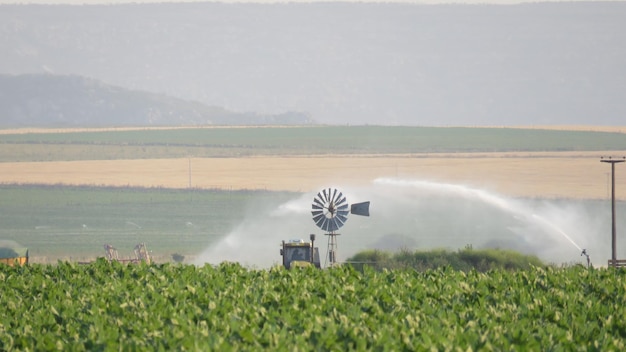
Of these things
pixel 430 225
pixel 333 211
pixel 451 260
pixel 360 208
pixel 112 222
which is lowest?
pixel 451 260

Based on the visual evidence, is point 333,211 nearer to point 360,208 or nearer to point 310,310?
point 360,208

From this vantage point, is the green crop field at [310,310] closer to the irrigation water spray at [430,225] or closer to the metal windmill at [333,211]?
the metal windmill at [333,211]

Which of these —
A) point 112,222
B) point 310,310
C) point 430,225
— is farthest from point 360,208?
point 112,222

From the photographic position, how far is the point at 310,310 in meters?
40.2

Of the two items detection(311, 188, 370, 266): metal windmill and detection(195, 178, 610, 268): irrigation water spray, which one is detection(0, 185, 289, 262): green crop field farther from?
detection(311, 188, 370, 266): metal windmill

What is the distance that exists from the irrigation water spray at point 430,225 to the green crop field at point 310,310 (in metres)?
69.6

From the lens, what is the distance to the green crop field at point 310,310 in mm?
34062

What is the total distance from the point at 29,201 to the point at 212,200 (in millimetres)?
25003

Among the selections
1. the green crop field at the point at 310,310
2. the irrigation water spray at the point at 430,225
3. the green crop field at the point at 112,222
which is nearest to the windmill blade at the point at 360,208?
the irrigation water spray at the point at 430,225

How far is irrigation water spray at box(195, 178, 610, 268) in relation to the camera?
135 meters

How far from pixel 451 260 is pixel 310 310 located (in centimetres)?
5731

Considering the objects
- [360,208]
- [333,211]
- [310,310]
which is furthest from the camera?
[360,208]

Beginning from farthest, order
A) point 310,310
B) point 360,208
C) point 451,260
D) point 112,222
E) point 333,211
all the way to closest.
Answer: point 112,222 → point 451,260 → point 360,208 → point 333,211 → point 310,310

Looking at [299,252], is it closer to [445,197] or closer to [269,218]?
[269,218]
